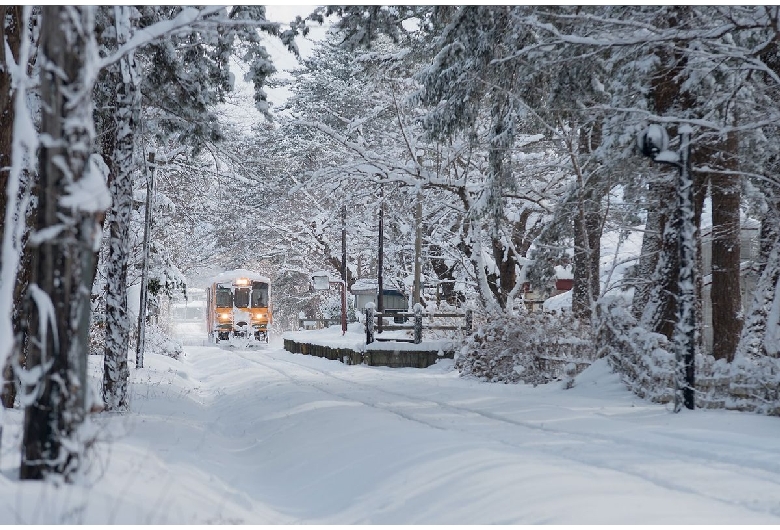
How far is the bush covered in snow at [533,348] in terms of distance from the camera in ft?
57.6

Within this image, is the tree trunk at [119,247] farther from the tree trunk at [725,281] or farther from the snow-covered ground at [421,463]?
the tree trunk at [725,281]

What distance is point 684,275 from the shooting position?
12.5 metres

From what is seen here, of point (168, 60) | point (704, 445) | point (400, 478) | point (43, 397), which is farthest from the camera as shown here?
point (168, 60)

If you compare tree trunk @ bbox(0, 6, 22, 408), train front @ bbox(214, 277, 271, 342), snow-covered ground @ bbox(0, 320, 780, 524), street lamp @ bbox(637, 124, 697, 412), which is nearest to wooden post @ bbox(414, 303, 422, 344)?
snow-covered ground @ bbox(0, 320, 780, 524)

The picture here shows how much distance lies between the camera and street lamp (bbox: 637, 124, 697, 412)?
40.6ft

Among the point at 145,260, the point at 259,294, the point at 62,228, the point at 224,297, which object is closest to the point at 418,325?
the point at 145,260

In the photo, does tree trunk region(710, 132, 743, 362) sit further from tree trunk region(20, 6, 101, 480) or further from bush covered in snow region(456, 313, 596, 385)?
tree trunk region(20, 6, 101, 480)

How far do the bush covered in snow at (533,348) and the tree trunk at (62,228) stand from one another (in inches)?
494

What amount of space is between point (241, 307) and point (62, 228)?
39354 millimetres

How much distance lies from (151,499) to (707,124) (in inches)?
372

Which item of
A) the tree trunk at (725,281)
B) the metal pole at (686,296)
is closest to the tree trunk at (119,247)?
the metal pole at (686,296)

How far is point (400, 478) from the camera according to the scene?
312 inches

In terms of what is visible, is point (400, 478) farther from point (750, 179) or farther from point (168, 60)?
point (750, 179)

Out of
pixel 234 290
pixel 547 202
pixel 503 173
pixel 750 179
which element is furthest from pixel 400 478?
pixel 234 290
